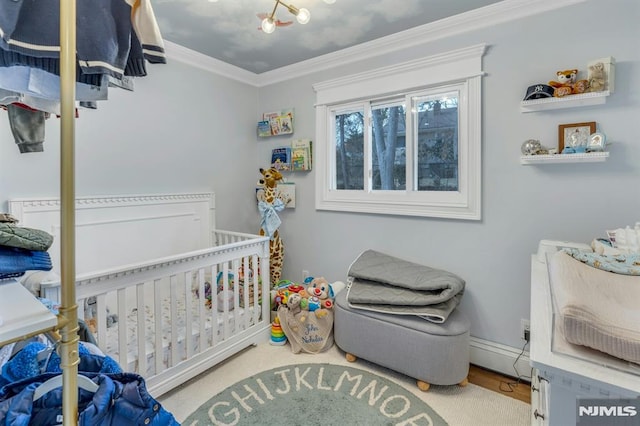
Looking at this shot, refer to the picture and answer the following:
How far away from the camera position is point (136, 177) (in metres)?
2.44

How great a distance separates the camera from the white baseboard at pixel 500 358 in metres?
2.06

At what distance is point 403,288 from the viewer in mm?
2131

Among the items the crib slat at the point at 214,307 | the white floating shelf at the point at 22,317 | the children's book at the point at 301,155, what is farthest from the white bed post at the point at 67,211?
the children's book at the point at 301,155

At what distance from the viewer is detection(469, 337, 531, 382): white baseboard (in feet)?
6.75

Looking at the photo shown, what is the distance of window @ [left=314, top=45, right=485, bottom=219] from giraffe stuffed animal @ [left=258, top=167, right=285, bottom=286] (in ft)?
1.30

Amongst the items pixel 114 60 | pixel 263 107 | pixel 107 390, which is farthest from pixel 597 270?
pixel 263 107

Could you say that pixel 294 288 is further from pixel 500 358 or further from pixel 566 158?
pixel 566 158

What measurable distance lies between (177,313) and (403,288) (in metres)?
1.44

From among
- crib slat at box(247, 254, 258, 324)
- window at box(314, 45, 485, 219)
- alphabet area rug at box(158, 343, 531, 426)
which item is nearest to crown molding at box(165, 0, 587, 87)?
window at box(314, 45, 485, 219)

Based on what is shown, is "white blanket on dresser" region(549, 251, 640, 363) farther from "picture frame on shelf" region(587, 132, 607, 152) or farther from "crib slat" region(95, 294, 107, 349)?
"crib slat" region(95, 294, 107, 349)

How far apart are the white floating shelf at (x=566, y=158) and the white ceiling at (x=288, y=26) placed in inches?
38.9

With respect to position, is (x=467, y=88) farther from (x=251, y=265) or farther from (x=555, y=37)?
(x=251, y=265)

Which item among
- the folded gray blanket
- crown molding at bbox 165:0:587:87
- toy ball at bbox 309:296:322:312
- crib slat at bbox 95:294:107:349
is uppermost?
crown molding at bbox 165:0:587:87

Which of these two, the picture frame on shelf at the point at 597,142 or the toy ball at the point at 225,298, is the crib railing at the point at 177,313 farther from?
the picture frame on shelf at the point at 597,142
